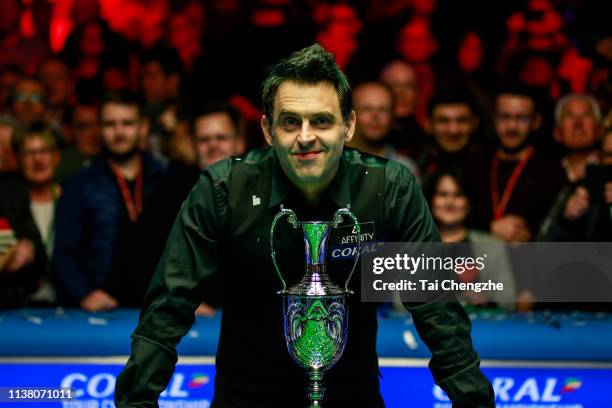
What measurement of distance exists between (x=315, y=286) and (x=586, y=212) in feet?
9.23

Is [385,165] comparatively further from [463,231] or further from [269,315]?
[463,231]

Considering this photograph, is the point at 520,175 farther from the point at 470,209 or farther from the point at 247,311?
the point at 247,311

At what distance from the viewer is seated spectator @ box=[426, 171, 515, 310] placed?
4.35 metres

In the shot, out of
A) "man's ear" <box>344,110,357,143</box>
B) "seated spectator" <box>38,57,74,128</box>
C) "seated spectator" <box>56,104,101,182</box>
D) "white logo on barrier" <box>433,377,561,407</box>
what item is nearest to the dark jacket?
"seated spectator" <box>56,104,101,182</box>

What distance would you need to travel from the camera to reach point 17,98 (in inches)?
202

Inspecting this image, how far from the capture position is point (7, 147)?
477 centimetres

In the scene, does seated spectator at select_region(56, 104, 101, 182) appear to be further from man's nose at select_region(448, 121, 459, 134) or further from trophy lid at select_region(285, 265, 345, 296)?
trophy lid at select_region(285, 265, 345, 296)

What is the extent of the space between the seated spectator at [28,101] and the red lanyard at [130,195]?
2.25 feet

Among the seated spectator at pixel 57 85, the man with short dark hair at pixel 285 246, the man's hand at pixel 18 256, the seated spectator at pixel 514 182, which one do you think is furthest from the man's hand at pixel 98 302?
the man with short dark hair at pixel 285 246

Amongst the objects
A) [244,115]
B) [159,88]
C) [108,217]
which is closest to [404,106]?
[244,115]

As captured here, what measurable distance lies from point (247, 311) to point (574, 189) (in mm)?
2702

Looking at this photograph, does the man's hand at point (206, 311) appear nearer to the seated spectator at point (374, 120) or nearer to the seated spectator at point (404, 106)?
the seated spectator at point (374, 120)

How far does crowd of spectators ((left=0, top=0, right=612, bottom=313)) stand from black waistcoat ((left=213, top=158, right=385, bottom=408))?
2.27 m

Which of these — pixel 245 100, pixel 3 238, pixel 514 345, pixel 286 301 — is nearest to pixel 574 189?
pixel 514 345
